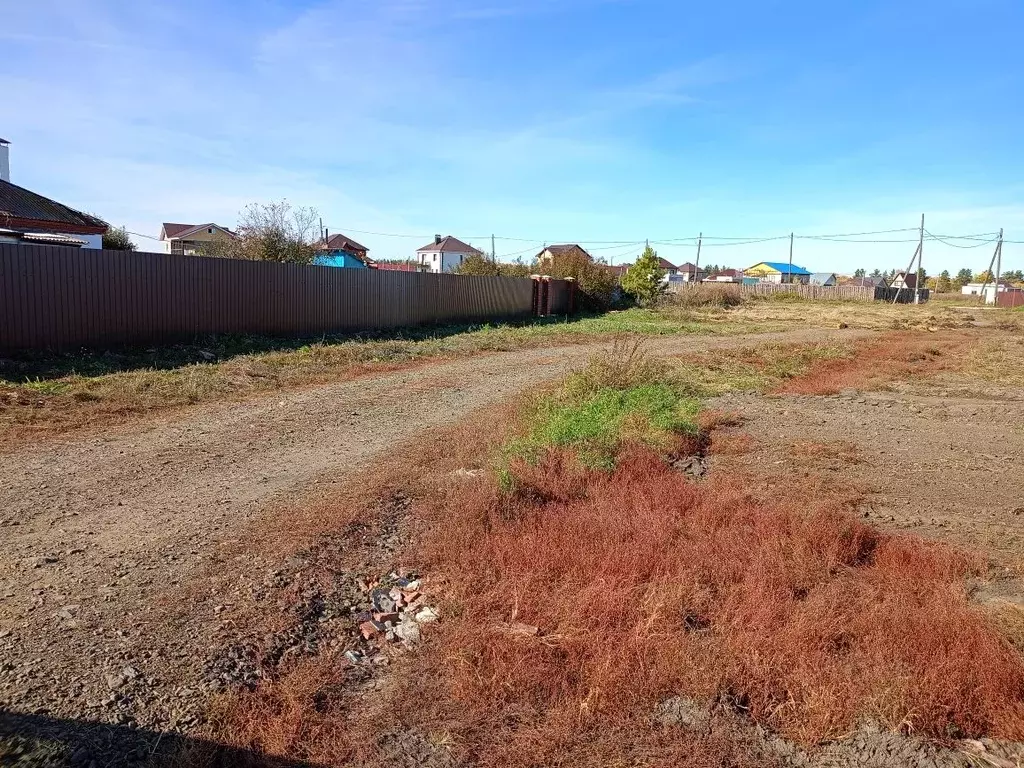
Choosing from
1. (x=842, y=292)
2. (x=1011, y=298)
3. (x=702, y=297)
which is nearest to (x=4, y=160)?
(x=702, y=297)

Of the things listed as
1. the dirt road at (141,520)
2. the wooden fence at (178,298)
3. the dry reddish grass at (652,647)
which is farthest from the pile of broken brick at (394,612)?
the wooden fence at (178,298)

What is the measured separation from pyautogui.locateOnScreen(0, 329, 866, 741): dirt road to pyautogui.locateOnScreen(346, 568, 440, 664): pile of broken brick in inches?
32.4

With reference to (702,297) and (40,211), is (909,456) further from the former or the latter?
(702,297)

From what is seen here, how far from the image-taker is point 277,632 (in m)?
3.66

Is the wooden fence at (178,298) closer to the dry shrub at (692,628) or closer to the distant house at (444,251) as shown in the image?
the dry shrub at (692,628)

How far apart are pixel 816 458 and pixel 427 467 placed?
3910mm

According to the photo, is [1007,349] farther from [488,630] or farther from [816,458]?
[488,630]

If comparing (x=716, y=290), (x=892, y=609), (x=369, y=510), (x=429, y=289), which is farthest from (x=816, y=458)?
(x=716, y=290)

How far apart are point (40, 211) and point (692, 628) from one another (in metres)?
25.6

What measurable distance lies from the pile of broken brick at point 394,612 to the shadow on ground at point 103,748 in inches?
33.4

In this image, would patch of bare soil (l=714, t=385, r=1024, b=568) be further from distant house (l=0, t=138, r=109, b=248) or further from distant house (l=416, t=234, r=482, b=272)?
distant house (l=416, t=234, r=482, b=272)

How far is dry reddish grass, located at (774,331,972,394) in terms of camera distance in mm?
12383

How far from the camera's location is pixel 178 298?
44.6ft

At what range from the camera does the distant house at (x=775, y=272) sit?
326ft
